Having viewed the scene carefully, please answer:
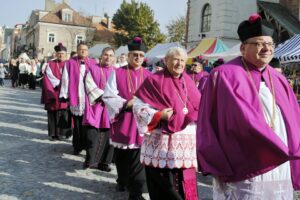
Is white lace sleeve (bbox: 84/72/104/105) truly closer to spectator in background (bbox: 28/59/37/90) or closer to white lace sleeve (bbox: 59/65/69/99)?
white lace sleeve (bbox: 59/65/69/99)

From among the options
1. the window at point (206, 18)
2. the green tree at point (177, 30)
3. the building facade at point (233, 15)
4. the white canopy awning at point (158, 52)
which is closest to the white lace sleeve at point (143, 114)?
the white canopy awning at point (158, 52)

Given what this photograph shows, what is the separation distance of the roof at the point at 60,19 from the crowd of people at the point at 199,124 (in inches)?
2260

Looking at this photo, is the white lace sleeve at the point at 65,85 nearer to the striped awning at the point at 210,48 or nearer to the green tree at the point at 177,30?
the striped awning at the point at 210,48

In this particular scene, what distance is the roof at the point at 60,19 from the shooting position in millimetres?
62675

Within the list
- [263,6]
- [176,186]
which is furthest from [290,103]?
[263,6]

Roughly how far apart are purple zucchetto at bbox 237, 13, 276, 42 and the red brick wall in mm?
20198

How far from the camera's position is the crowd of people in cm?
277

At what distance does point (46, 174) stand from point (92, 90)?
4.75 ft

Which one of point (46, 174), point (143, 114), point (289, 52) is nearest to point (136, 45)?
point (143, 114)

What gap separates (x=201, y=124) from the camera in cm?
298

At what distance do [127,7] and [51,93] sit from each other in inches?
1482

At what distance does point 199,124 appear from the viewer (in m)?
3.00

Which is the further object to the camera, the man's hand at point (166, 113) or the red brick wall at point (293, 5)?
the red brick wall at point (293, 5)

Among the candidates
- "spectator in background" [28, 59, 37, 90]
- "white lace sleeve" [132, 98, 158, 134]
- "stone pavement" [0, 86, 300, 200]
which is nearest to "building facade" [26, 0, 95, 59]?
"spectator in background" [28, 59, 37, 90]
